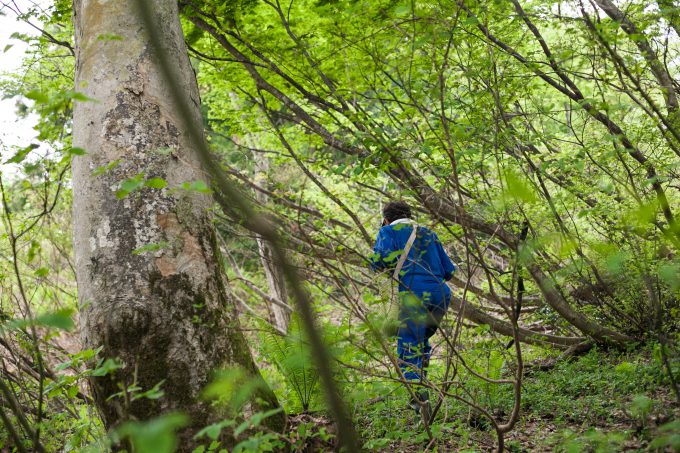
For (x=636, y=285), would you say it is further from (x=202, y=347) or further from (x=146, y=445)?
(x=146, y=445)

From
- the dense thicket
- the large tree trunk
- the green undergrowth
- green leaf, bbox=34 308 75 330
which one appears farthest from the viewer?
the dense thicket

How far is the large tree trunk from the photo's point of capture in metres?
2.62

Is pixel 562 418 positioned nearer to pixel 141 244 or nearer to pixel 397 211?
pixel 397 211

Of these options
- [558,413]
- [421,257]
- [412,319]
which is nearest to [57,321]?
[412,319]

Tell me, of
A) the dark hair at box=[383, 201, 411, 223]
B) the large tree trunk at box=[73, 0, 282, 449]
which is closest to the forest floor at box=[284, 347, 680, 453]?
the large tree trunk at box=[73, 0, 282, 449]

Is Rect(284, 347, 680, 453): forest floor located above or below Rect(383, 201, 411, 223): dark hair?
below

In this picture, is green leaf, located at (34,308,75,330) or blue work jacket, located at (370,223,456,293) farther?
blue work jacket, located at (370,223,456,293)

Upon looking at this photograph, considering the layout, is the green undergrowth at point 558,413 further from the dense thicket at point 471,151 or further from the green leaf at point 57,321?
the green leaf at point 57,321

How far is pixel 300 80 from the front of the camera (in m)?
5.46

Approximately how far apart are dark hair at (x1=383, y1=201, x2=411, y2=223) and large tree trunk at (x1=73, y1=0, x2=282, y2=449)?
1.74 metres

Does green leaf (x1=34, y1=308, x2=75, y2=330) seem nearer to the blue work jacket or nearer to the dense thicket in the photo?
the dense thicket

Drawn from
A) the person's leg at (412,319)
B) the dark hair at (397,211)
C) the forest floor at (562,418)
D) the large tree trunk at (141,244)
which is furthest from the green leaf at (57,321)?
the dark hair at (397,211)

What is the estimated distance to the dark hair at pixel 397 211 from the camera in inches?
173

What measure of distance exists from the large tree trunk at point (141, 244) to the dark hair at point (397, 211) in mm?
1743
